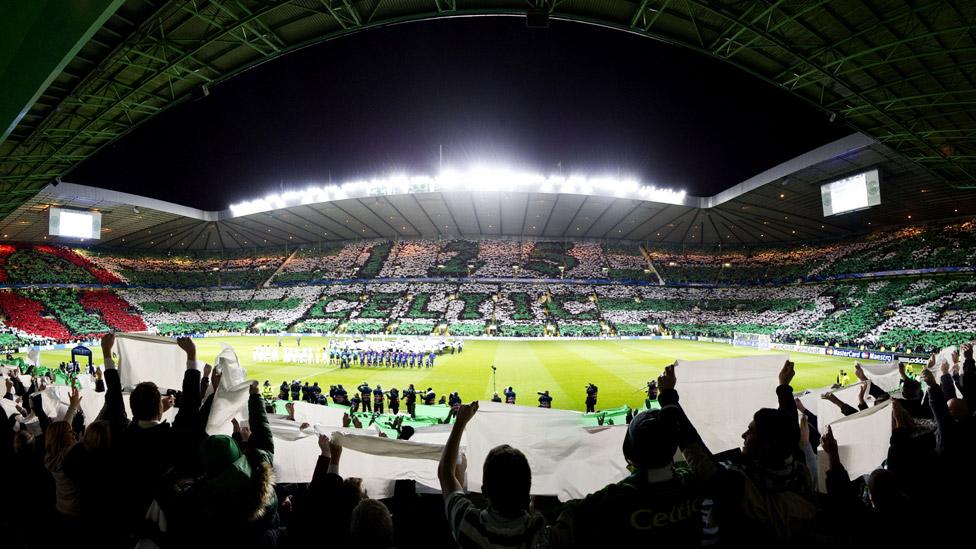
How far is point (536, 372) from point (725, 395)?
60.9 ft

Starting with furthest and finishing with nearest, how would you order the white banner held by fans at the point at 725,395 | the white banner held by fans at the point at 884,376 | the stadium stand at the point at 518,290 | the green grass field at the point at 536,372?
1. the stadium stand at the point at 518,290
2. the green grass field at the point at 536,372
3. the white banner held by fans at the point at 884,376
4. the white banner held by fans at the point at 725,395

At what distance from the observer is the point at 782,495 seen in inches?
96.0

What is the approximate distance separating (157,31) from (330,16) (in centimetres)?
523

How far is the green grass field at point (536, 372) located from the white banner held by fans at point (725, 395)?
10.8 m

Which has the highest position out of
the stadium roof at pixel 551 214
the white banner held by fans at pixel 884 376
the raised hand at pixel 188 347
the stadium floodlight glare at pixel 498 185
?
the stadium floodlight glare at pixel 498 185

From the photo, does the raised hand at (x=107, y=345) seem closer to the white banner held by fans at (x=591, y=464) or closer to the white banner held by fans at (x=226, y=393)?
the white banner held by fans at (x=226, y=393)

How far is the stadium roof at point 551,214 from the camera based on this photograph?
35625mm

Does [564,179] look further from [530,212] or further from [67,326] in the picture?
[67,326]

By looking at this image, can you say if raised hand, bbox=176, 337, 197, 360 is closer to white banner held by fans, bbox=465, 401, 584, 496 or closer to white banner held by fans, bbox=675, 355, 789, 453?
white banner held by fans, bbox=465, 401, 584, 496

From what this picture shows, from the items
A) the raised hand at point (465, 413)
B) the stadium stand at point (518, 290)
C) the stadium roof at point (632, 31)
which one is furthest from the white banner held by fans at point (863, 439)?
the stadium stand at point (518, 290)

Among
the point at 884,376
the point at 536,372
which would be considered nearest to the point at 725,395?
the point at 884,376

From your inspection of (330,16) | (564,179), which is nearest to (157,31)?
(330,16)

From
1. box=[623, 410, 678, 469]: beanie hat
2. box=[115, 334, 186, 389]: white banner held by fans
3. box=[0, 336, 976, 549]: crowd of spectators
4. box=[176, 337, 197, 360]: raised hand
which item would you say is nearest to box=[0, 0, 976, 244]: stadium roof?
box=[115, 334, 186, 389]: white banner held by fans

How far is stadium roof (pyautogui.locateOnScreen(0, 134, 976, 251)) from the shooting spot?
35625 millimetres
